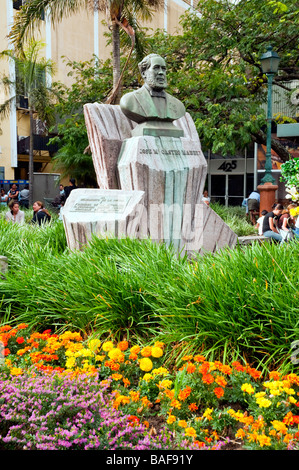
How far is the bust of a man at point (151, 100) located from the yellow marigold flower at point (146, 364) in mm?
4642

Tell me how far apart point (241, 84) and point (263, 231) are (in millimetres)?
6248

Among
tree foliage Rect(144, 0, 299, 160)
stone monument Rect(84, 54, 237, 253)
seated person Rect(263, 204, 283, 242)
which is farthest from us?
tree foliage Rect(144, 0, 299, 160)

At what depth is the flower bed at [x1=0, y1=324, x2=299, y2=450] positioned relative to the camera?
7.54 ft

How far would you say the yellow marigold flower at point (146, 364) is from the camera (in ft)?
9.89

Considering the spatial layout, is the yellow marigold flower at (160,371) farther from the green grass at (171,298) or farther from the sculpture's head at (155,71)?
the sculpture's head at (155,71)

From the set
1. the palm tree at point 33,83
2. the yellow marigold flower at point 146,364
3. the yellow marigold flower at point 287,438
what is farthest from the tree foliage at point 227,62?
the yellow marigold flower at point 287,438

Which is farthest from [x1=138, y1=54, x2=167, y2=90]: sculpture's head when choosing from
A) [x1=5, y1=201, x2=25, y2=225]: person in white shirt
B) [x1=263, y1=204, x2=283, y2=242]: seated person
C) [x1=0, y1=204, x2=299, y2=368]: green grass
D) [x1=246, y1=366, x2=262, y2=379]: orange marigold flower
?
[x1=246, y1=366, x2=262, y2=379]: orange marigold flower

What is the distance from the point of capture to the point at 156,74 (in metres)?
7.06

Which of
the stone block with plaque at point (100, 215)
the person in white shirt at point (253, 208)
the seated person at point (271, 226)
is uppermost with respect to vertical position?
the stone block with plaque at point (100, 215)

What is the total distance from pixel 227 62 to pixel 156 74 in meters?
9.01

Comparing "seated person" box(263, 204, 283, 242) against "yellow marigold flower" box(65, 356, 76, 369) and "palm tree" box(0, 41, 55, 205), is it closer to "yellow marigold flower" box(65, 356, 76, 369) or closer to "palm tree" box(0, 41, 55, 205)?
"yellow marigold flower" box(65, 356, 76, 369)

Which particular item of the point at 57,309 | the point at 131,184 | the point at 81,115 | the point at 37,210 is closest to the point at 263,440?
the point at 57,309

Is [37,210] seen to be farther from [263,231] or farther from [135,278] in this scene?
[135,278]

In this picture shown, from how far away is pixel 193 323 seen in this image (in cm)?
336
